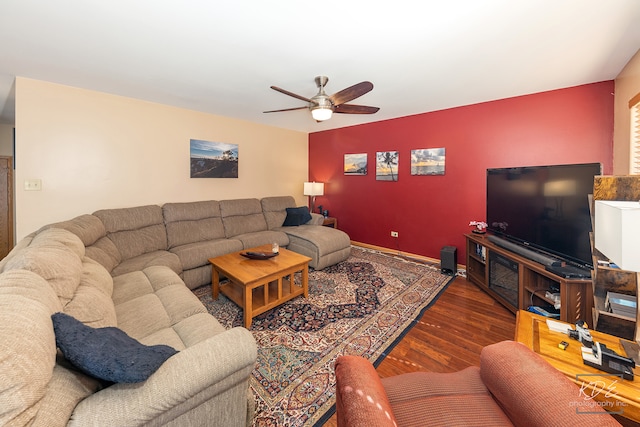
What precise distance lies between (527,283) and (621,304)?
1.14 metres

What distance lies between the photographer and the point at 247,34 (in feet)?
6.02

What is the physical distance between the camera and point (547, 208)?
228 centimetres

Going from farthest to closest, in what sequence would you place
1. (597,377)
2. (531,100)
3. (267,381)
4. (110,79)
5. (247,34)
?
(531,100) < (110,79) < (247,34) < (267,381) < (597,377)

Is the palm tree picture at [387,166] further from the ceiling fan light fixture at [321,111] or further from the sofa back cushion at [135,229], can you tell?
the sofa back cushion at [135,229]

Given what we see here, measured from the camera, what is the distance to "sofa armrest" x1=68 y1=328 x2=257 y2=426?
0.84 m

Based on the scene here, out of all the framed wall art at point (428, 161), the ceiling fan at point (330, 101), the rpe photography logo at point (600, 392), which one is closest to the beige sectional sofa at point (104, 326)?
the rpe photography logo at point (600, 392)

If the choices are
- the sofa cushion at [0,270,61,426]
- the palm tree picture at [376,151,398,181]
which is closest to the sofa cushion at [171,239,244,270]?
the sofa cushion at [0,270,61,426]

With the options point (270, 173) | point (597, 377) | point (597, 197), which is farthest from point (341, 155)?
point (597, 377)

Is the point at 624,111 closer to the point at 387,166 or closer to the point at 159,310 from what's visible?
the point at 387,166

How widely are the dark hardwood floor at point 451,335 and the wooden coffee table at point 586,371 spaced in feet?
2.25

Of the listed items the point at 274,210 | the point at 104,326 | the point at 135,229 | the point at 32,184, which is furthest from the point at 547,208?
the point at 32,184

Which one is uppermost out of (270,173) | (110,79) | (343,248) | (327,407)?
(110,79)

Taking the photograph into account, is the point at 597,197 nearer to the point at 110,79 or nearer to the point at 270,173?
the point at 110,79

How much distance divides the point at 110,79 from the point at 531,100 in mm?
4876
